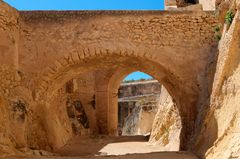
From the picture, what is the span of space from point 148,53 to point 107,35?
116cm

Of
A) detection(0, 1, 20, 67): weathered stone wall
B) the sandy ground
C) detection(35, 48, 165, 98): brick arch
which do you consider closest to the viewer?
the sandy ground

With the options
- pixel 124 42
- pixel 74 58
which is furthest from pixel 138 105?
pixel 74 58

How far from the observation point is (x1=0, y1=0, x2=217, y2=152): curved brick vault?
8211mm

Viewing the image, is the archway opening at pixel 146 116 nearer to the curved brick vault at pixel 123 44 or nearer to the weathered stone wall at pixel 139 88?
the weathered stone wall at pixel 139 88

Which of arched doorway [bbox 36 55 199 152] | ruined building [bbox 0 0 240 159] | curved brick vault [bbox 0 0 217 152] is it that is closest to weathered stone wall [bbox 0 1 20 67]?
ruined building [bbox 0 0 240 159]

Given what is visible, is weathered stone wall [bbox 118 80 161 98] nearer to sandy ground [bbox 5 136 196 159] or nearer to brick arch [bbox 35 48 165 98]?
sandy ground [bbox 5 136 196 159]

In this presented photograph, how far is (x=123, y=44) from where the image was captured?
27.1 feet

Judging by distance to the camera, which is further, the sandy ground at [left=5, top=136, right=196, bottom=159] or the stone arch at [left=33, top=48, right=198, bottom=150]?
the stone arch at [left=33, top=48, right=198, bottom=150]

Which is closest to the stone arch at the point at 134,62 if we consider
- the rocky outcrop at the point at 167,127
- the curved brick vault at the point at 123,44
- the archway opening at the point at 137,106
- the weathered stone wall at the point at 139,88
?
the curved brick vault at the point at 123,44

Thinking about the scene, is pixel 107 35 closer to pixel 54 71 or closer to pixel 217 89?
pixel 54 71

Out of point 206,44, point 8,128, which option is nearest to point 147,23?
point 206,44

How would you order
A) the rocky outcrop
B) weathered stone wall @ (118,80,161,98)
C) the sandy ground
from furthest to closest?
weathered stone wall @ (118,80,161,98) → the rocky outcrop → the sandy ground

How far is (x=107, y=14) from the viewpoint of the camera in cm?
841

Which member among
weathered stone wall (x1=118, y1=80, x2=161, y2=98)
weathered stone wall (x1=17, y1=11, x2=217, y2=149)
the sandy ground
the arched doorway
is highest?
weathered stone wall (x1=17, y1=11, x2=217, y2=149)
